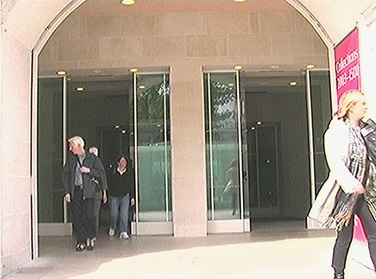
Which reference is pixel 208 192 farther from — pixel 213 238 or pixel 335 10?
pixel 335 10

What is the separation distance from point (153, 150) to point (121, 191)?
3.23 feet

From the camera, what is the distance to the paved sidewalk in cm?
557

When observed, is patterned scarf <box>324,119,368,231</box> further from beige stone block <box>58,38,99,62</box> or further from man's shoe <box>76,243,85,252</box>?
beige stone block <box>58,38,99,62</box>

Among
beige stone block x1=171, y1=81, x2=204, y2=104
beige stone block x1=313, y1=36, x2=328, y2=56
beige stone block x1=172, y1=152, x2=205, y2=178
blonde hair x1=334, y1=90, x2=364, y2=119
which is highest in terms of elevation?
beige stone block x1=313, y1=36, x2=328, y2=56

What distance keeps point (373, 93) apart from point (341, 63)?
39.8 inches

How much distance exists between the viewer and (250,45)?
9758 mm

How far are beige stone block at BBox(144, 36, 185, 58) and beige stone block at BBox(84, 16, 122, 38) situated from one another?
58 cm

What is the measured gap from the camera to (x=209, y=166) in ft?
32.9

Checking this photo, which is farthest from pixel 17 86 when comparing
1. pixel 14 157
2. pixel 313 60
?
pixel 313 60

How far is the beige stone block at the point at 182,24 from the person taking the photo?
9.69m

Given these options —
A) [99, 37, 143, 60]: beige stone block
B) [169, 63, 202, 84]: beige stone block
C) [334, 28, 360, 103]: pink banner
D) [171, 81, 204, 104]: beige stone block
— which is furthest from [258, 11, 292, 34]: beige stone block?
[334, 28, 360, 103]: pink banner

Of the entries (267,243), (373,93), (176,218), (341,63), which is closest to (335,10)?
(341,63)

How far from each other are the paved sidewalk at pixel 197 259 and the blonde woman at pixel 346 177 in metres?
0.93

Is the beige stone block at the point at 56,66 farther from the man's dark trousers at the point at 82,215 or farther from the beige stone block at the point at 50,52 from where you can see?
the man's dark trousers at the point at 82,215
